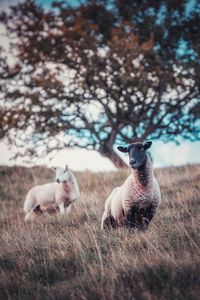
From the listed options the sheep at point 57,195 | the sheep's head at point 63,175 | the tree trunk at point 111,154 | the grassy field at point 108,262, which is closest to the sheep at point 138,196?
the grassy field at point 108,262

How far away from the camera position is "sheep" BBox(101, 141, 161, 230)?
6688mm

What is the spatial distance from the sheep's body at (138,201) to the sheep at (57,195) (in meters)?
3.93

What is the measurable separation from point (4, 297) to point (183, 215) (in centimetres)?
370

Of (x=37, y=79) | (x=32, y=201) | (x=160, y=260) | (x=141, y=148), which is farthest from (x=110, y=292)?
(x=37, y=79)

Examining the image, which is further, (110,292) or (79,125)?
(79,125)

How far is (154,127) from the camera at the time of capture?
814 inches

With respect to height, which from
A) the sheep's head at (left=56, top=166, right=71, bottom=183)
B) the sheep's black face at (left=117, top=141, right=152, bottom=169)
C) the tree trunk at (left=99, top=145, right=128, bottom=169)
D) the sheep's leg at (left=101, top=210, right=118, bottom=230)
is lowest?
the sheep's leg at (left=101, top=210, right=118, bottom=230)

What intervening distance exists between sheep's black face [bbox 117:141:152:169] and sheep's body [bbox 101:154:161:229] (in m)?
0.18

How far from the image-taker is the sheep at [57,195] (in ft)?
37.1

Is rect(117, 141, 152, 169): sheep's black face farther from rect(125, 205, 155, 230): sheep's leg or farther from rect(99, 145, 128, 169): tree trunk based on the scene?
rect(99, 145, 128, 169): tree trunk

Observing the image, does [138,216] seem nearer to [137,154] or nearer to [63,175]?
[137,154]

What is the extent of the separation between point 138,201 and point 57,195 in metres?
5.24

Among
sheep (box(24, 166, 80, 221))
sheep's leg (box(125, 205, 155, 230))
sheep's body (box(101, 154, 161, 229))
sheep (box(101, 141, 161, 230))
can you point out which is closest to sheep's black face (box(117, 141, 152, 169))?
sheep (box(101, 141, 161, 230))

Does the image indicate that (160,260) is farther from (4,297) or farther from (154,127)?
(154,127)
